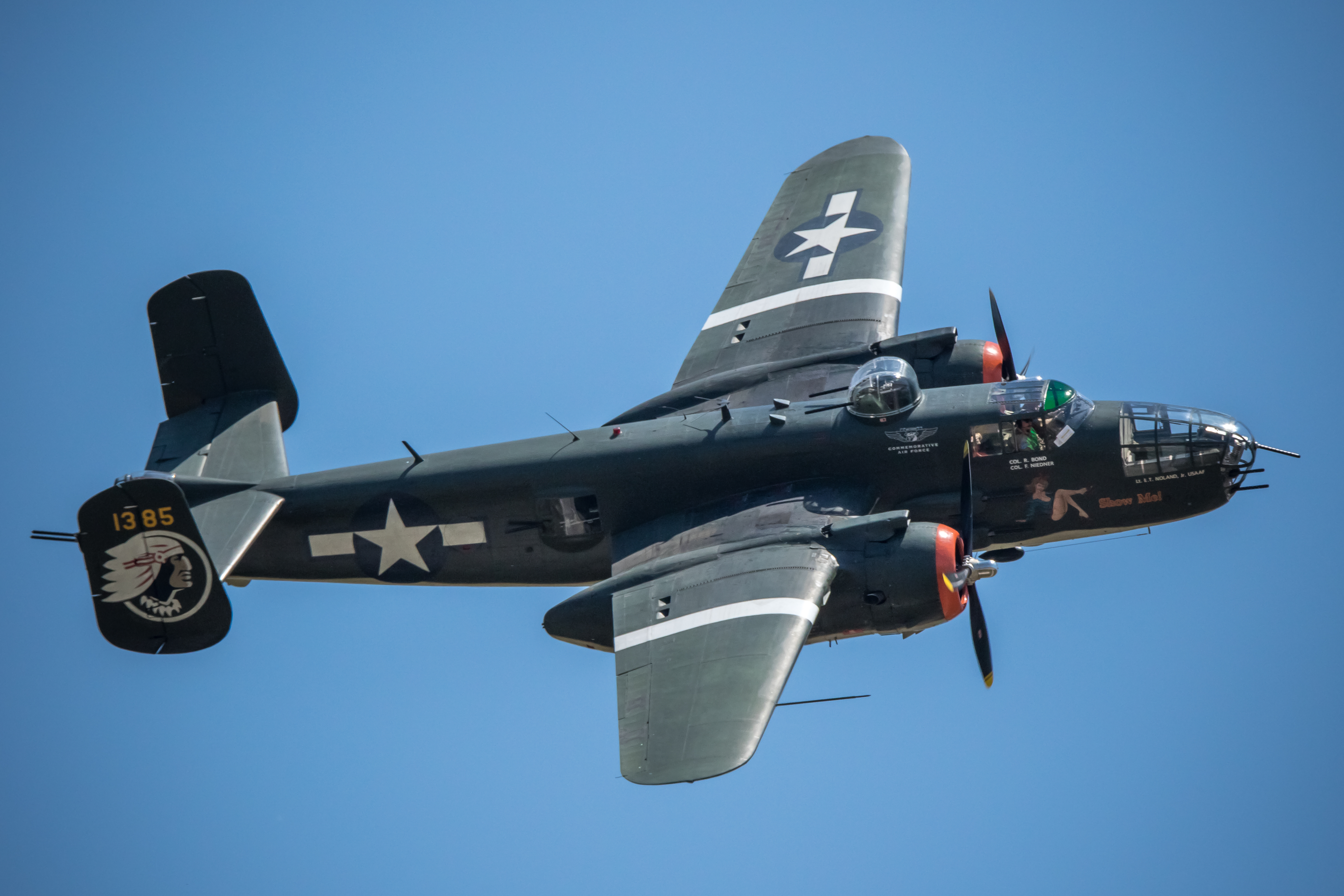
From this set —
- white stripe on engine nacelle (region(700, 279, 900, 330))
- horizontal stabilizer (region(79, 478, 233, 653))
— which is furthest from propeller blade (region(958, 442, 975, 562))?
horizontal stabilizer (region(79, 478, 233, 653))

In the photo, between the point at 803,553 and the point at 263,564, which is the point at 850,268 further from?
the point at 263,564

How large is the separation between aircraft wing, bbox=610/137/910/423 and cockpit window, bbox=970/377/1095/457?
117 inches

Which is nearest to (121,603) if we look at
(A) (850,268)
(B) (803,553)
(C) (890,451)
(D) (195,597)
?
(D) (195,597)

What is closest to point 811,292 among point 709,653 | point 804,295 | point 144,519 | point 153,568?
point 804,295

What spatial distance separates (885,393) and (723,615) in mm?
4303

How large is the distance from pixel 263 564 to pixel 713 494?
737cm

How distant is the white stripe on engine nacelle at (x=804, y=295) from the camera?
2747 centimetres

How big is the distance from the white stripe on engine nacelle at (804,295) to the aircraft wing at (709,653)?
674 centimetres

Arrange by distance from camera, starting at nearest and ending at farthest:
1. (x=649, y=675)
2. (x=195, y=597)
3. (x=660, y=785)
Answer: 1. (x=660, y=785)
2. (x=649, y=675)
3. (x=195, y=597)

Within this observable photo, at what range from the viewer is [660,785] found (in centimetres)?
1900

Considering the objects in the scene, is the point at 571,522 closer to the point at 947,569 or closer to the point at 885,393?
the point at 885,393

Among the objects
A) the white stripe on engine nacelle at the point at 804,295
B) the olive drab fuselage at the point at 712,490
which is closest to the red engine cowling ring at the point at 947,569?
the olive drab fuselage at the point at 712,490

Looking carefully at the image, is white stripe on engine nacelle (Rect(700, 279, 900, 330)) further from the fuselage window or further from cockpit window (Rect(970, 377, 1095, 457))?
the fuselage window

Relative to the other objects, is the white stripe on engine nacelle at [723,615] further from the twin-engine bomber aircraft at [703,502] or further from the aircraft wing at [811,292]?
the aircraft wing at [811,292]
